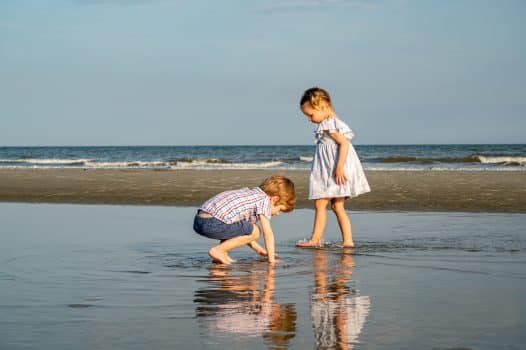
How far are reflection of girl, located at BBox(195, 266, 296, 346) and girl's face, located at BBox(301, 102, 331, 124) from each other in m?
2.46

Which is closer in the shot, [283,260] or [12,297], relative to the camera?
[12,297]

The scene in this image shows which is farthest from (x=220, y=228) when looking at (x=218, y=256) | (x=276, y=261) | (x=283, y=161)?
(x=283, y=161)

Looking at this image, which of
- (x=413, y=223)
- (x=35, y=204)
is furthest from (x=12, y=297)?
(x=35, y=204)

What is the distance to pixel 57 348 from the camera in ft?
11.3

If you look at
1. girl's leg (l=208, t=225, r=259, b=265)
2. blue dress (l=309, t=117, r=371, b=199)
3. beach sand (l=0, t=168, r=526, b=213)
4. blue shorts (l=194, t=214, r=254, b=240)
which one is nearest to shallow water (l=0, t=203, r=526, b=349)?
girl's leg (l=208, t=225, r=259, b=265)

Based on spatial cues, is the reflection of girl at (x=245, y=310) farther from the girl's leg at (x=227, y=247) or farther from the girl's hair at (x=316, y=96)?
the girl's hair at (x=316, y=96)

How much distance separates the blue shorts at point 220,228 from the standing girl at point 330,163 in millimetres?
1259

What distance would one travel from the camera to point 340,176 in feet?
24.8

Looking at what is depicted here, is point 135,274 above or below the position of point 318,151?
below

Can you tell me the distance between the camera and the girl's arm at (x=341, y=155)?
7.51m

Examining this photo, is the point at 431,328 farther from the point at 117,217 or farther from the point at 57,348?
the point at 117,217

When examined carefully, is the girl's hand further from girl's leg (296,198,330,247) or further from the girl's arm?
girl's leg (296,198,330,247)

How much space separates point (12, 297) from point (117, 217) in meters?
5.60

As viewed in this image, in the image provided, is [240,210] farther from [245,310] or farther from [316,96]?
[245,310]
